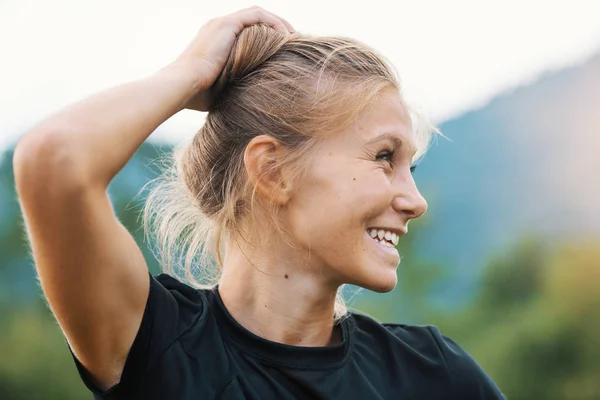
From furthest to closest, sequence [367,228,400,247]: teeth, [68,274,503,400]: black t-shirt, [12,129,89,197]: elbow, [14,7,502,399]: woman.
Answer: [367,228,400,247]: teeth < [68,274,503,400]: black t-shirt < [14,7,502,399]: woman < [12,129,89,197]: elbow

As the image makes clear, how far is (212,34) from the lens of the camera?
199 centimetres

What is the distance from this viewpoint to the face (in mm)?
1900

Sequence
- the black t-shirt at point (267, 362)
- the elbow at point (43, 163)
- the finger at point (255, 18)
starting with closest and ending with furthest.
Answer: the elbow at point (43, 163) → the black t-shirt at point (267, 362) → the finger at point (255, 18)

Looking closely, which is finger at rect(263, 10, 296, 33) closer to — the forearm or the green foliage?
the forearm

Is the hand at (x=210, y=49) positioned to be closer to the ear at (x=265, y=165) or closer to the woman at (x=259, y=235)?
the woman at (x=259, y=235)

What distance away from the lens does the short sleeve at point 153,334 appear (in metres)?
1.70

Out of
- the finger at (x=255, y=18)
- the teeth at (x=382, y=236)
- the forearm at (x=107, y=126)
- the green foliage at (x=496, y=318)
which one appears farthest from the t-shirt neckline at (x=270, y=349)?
the green foliage at (x=496, y=318)

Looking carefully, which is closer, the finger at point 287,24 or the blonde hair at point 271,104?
the blonde hair at point 271,104

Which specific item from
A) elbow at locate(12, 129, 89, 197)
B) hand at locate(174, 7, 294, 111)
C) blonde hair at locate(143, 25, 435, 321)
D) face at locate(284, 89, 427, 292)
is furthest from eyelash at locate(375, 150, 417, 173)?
elbow at locate(12, 129, 89, 197)

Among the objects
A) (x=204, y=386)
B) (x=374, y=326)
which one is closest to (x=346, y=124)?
(x=374, y=326)

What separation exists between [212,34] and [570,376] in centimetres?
828

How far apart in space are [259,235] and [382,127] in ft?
1.34

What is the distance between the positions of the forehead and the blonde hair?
19 millimetres

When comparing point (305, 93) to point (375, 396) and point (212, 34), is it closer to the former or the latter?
point (212, 34)
